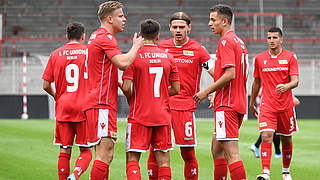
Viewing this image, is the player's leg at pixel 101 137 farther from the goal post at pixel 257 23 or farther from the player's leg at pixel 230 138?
the goal post at pixel 257 23

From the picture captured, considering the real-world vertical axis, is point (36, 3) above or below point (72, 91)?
above

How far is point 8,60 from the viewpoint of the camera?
21578 millimetres

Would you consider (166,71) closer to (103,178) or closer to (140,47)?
(140,47)

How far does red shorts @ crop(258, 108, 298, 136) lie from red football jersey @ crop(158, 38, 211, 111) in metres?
1.77

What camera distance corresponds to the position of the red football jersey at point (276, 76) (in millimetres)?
8414

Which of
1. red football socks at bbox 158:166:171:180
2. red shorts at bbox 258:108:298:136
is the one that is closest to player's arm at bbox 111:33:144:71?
red football socks at bbox 158:166:171:180

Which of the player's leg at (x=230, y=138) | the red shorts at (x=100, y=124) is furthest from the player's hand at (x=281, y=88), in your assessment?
the red shorts at (x=100, y=124)

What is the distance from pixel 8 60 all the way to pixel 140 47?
667 inches

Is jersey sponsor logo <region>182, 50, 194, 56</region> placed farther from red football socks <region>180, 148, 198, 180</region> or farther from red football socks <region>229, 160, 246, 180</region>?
red football socks <region>229, 160, 246, 180</region>

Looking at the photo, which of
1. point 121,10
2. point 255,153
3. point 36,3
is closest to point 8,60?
point 36,3

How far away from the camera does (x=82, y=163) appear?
273 inches

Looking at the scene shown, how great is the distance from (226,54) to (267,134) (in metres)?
2.64

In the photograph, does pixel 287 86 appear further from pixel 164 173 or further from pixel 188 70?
pixel 164 173

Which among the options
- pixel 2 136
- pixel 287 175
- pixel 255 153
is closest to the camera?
pixel 287 175
